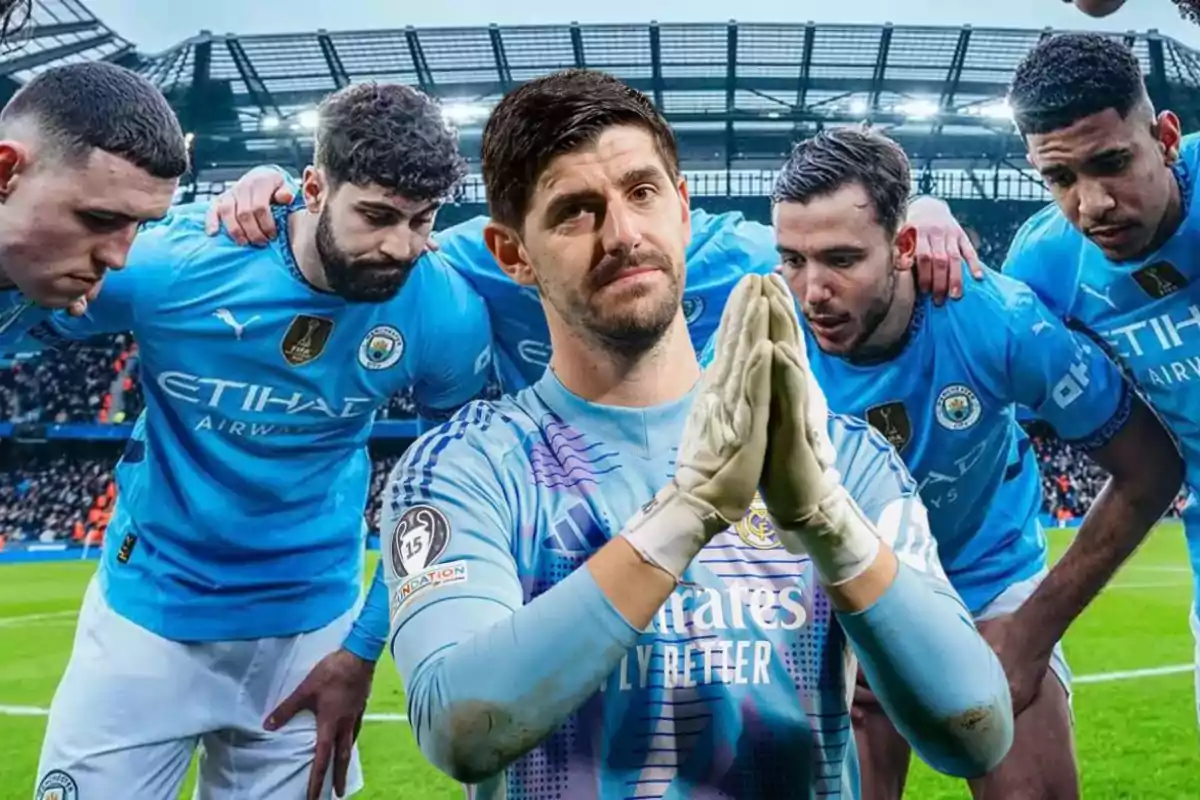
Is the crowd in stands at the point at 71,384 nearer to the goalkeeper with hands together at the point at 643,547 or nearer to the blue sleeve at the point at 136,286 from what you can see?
the blue sleeve at the point at 136,286

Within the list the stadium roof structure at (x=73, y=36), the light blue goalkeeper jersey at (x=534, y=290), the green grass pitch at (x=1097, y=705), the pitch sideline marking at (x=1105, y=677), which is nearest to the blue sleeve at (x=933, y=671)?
the light blue goalkeeper jersey at (x=534, y=290)

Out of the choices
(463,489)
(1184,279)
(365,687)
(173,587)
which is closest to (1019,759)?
(1184,279)

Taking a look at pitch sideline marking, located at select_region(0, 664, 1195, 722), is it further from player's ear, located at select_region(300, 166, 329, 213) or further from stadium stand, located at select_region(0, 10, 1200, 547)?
player's ear, located at select_region(300, 166, 329, 213)

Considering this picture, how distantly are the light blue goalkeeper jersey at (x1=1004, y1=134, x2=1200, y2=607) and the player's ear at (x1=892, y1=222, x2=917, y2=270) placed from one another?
406mm

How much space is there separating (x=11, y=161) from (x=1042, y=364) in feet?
6.88

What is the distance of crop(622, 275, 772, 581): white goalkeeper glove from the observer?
0.92m

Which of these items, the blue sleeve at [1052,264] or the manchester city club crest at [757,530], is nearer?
the manchester city club crest at [757,530]

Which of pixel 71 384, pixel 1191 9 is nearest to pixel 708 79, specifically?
pixel 71 384

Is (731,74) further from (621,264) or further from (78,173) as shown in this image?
(621,264)

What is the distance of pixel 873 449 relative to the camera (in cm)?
123

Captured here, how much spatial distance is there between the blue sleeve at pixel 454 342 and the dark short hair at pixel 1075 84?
1.22 meters

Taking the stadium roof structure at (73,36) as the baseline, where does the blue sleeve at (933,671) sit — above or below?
above

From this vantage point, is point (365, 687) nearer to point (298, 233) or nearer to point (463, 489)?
point (298, 233)

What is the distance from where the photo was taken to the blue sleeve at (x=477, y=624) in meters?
0.93
